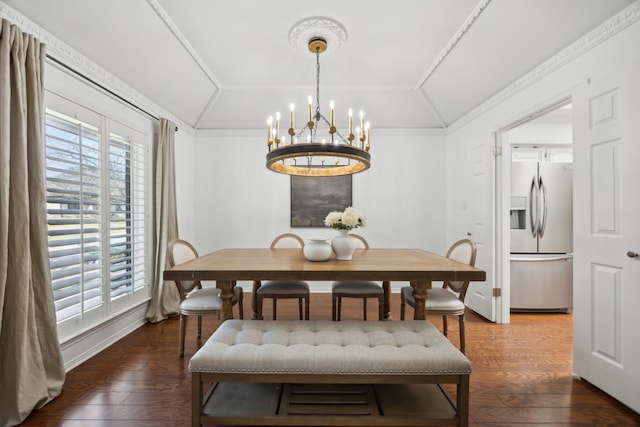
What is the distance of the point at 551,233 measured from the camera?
3.54 meters

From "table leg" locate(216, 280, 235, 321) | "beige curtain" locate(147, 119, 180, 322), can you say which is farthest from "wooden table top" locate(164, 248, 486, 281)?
"beige curtain" locate(147, 119, 180, 322)

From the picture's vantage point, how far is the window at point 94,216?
6.89ft

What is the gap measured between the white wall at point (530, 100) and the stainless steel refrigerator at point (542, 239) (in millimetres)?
535

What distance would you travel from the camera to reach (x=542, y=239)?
3.53 metres

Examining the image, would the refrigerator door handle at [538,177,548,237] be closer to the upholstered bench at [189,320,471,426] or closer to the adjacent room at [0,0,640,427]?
the adjacent room at [0,0,640,427]

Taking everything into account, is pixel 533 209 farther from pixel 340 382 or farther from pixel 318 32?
pixel 340 382

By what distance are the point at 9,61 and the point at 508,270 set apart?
4418 millimetres

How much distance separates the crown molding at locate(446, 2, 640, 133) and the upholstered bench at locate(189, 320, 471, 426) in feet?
7.54

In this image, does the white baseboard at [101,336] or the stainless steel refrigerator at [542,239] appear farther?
the stainless steel refrigerator at [542,239]

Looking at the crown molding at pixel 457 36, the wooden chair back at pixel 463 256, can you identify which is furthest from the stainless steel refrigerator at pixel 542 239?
the crown molding at pixel 457 36

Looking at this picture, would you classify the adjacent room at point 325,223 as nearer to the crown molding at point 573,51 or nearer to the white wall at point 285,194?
the crown molding at point 573,51

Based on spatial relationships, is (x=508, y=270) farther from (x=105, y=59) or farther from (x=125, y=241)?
(x=105, y=59)

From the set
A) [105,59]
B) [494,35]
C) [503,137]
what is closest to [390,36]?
[494,35]

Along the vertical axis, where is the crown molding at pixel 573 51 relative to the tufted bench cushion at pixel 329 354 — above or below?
above
